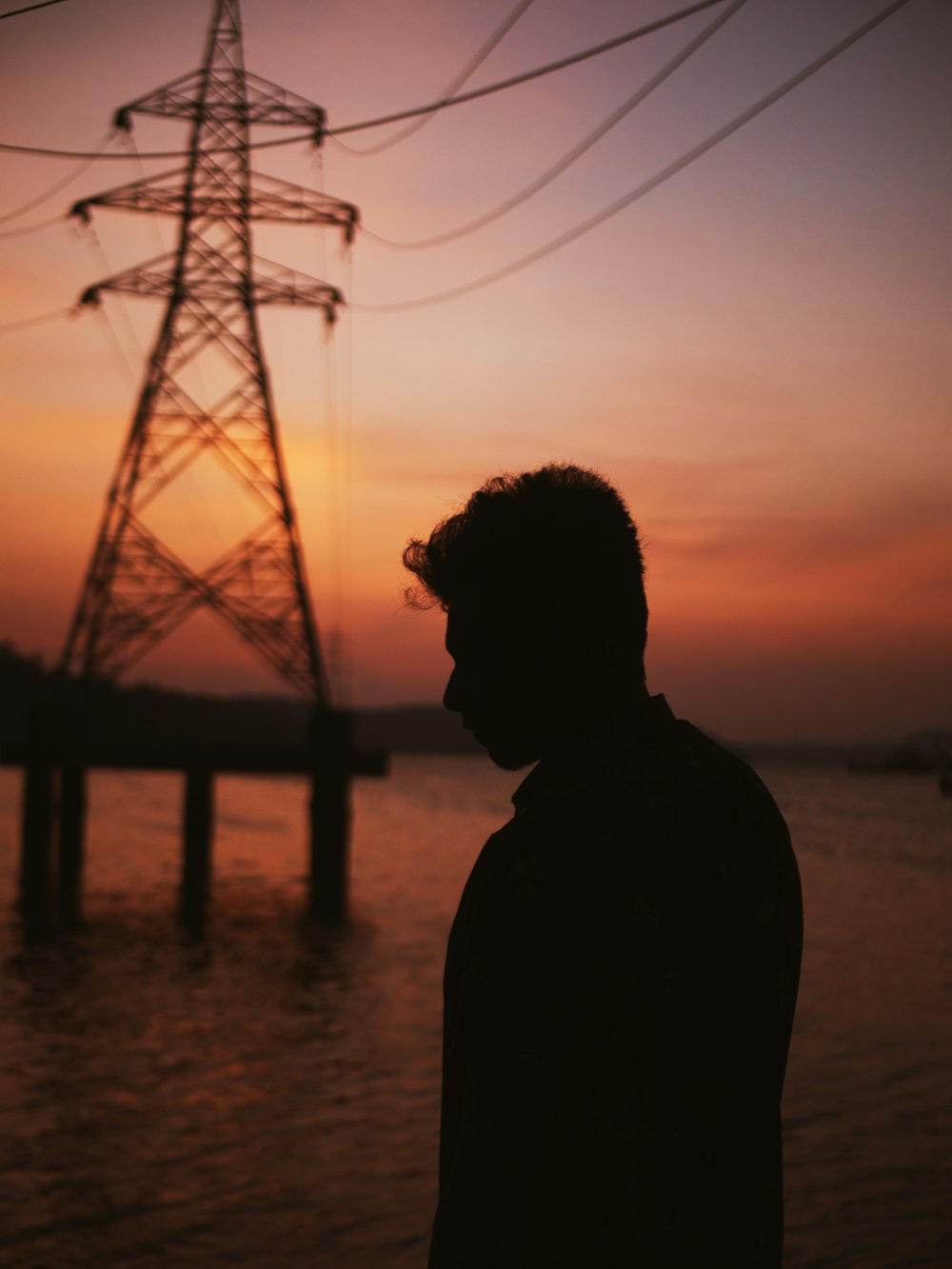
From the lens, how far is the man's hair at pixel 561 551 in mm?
1744

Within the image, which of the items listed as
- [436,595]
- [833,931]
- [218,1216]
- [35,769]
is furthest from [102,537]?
[436,595]

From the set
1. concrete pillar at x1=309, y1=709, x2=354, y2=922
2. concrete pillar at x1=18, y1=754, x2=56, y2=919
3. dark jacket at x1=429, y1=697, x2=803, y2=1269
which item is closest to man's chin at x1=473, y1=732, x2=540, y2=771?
dark jacket at x1=429, y1=697, x2=803, y2=1269

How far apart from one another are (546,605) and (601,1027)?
58cm

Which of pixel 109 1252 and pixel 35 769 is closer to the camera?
pixel 109 1252

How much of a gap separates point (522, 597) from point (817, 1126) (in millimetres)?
11863

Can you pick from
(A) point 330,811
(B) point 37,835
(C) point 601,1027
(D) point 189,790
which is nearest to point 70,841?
(B) point 37,835

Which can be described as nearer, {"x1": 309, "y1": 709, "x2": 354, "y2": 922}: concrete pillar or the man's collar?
the man's collar

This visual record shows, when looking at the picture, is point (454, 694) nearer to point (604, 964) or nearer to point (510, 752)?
point (510, 752)

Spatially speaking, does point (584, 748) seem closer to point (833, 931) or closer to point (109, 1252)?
point (109, 1252)

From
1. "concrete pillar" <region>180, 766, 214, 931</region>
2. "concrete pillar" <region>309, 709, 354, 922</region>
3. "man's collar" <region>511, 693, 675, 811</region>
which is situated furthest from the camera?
"concrete pillar" <region>180, 766, 214, 931</region>

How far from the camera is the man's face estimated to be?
1773 millimetres

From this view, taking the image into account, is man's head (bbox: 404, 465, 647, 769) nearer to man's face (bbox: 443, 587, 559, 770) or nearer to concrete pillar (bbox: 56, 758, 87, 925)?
man's face (bbox: 443, 587, 559, 770)

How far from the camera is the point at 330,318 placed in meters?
24.0

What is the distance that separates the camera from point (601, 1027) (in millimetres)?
1526
